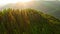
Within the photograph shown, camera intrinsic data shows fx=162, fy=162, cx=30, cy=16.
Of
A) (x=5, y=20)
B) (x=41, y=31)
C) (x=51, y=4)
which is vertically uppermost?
(x=5, y=20)

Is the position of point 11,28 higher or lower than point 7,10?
lower

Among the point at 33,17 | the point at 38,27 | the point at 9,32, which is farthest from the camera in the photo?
the point at 33,17

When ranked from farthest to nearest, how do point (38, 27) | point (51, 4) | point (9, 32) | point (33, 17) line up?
point (51, 4), point (33, 17), point (38, 27), point (9, 32)

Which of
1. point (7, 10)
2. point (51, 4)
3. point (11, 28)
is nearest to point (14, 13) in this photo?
point (7, 10)

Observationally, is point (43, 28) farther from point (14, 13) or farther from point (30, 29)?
point (14, 13)

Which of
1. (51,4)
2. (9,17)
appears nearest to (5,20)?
(9,17)

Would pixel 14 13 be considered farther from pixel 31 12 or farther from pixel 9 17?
pixel 31 12

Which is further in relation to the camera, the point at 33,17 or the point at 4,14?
the point at 33,17
